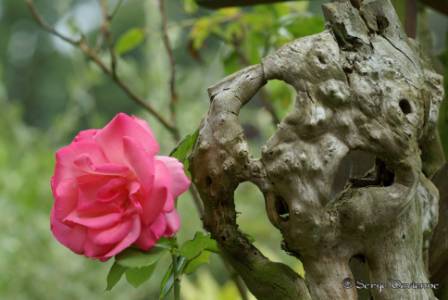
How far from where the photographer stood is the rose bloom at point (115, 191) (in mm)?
460

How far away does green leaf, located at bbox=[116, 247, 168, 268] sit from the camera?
1.51 ft

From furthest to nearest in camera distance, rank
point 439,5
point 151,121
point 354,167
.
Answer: point 151,121 → point 439,5 → point 354,167

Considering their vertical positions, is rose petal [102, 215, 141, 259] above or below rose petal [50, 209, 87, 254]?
above

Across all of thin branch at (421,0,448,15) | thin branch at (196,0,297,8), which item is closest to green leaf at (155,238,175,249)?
thin branch at (196,0,297,8)

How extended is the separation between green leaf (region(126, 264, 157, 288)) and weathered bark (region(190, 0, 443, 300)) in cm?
6

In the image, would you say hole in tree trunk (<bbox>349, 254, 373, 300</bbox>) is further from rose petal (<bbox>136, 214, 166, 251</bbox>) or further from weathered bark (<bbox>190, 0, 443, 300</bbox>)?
rose petal (<bbox>136, 214, 166, 251</bbox>)

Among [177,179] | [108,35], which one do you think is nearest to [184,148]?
[177,179]

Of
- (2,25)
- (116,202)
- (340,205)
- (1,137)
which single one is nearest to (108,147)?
(116,202)

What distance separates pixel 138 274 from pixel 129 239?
2.7 inches

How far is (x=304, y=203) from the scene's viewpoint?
1.53ft

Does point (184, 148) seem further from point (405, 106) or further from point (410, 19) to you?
point (410, 19)

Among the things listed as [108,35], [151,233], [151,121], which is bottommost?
[151,121]

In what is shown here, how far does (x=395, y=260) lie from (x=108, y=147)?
0.20 meters

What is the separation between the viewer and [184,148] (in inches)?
20.3
